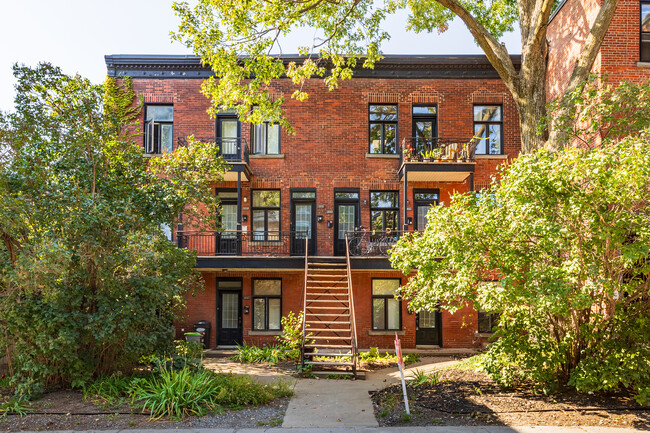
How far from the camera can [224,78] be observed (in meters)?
12.5

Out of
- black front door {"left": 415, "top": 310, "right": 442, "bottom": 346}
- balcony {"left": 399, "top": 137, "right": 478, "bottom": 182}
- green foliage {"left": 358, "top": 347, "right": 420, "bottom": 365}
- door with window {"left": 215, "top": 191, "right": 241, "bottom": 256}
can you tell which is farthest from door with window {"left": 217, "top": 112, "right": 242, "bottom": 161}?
black front door {"left": 415, "top": 310, "right": 442, "bottom": 346}

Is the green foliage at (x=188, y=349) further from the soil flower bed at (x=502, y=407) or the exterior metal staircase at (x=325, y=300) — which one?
the soil flower bed at (x=502, y=407)

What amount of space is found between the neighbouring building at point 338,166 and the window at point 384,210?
4 cm

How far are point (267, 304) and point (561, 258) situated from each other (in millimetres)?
10425

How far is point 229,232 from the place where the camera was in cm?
1600

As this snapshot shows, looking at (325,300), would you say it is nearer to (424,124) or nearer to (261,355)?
(261,355)

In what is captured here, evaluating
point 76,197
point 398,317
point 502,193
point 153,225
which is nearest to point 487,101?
point 398,317

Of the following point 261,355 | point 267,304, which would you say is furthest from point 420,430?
point 267,304

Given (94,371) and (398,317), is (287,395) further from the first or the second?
(398,317)

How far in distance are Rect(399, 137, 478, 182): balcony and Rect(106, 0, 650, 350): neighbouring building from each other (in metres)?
0.10

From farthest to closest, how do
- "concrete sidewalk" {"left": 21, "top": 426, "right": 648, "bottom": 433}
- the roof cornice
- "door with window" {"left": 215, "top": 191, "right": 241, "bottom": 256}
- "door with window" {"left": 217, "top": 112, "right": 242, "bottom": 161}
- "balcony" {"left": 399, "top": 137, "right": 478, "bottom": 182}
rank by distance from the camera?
"door with window" {"left": 217, "top": 112, "right": 242, "bottom": 161}
the roof cornice
"door with window" {"left": 215, "top": 191, "right": 241, "bottom": 256}
"balcony" {"left": 399, "top": 137, "right": 478, "bottom": 182}
"concrete sidewalk" {"left": 21, "top": 426, "right": 648, "bottom": 433}

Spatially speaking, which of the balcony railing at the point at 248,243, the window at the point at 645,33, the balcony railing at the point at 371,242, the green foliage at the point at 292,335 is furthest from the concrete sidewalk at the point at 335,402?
the window at the point at 645,33

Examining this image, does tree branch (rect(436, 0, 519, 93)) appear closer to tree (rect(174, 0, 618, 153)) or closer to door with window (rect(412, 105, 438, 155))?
tree (rect(174, 0, 618, 153))

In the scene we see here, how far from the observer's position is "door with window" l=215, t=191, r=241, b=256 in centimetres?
1552
